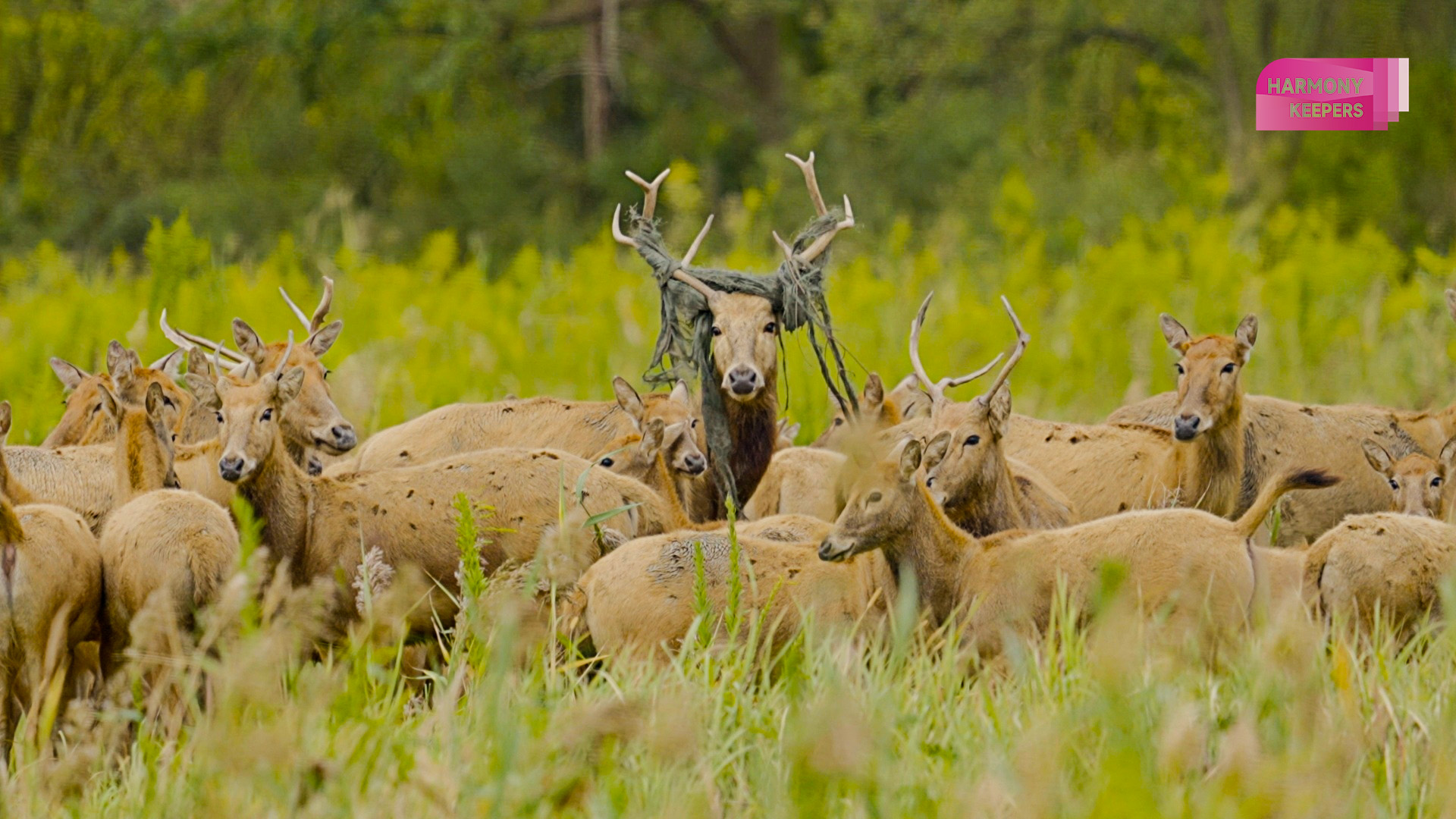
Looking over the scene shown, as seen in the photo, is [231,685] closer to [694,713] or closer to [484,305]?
[694,713]

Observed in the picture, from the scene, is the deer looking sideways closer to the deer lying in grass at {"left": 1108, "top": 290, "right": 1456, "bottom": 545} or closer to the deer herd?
the deer herd

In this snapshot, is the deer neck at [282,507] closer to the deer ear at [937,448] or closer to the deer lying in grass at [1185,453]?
the deer ear at [937,448]

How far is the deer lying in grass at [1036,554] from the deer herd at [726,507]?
10 millimetres

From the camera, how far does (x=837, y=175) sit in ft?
73.0

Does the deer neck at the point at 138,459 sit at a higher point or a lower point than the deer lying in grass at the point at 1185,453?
higher

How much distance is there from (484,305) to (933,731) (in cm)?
1045

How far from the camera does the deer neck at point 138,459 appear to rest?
6941mm

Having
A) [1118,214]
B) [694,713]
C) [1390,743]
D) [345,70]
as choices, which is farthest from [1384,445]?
[345,70]

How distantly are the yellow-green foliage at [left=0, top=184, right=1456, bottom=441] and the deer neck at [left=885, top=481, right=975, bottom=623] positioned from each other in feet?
12.2

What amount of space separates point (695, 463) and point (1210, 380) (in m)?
2.20

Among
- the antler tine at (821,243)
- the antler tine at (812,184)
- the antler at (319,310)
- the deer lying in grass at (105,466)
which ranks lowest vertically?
the deer lying in grass at (105,466)

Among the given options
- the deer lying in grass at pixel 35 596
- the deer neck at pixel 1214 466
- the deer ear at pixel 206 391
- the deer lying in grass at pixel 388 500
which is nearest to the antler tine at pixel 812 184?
the deer lying in grass at pixel 388 500

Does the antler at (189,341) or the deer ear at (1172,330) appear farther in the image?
the antler at (189,341)

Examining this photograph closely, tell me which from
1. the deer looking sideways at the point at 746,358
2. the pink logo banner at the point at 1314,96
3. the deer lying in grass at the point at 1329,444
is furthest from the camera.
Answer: the pink logo banner at the point at 1314,96
